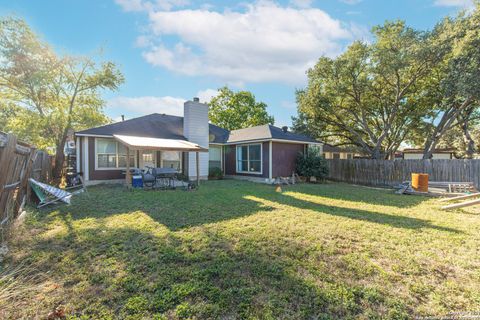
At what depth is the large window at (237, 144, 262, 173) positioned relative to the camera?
13352 millimetres

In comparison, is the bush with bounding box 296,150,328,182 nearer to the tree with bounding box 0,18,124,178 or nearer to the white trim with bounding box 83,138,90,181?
the white trim with bounding box 83,138,90,181

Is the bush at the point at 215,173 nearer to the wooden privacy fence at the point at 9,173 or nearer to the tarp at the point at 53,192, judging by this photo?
the tarp at the point at 53,192

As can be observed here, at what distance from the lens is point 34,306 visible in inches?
90.0

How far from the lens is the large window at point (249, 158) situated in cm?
1335

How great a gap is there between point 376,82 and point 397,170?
6315mm

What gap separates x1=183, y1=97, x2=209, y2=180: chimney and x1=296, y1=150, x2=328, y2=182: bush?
5.68 meters

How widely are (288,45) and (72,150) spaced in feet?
40.1

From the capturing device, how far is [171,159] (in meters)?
13.1

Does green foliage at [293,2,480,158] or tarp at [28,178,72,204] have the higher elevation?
green foliage at [293,2,480,158]

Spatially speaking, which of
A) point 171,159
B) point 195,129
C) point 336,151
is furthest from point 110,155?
point 336,151

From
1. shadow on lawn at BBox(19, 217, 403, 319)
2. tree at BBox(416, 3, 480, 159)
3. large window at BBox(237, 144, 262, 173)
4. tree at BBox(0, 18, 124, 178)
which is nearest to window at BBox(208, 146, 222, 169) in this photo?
large window at BBox(237, 144, 262, 173)

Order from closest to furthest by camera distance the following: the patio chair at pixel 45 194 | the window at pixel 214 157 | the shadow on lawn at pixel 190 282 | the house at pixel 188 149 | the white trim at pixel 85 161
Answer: the shadow on lawn at pixel 190 282, the patio chair at pixel 45 194, the white trim at pixel 85 161, the house at pixel 188 149, the window at pixel 214 157

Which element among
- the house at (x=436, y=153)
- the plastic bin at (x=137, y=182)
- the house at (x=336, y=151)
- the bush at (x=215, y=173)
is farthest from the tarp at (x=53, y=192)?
the house at (x=436, y=153)

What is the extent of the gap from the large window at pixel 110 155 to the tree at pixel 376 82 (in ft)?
40.1
